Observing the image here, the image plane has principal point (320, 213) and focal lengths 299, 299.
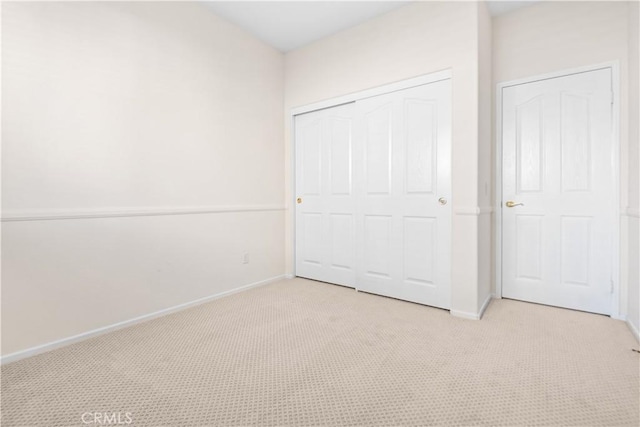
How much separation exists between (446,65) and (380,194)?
1221mm

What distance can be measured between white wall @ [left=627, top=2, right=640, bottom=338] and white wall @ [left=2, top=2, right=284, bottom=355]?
10.2ft

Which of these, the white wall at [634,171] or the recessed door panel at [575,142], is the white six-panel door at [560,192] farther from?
the white wall at [634,171]

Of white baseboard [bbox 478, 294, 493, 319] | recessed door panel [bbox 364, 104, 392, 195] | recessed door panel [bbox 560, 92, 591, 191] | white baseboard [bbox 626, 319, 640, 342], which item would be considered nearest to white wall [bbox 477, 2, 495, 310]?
white baseboard [bbox 478, 294, 493, 319]

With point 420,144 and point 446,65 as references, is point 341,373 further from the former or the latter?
point 446,65

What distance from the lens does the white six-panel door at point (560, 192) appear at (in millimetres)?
2422

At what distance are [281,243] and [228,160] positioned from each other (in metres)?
1.18

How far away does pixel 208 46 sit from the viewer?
110 inches

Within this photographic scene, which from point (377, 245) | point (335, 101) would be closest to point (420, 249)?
point (377, 245)

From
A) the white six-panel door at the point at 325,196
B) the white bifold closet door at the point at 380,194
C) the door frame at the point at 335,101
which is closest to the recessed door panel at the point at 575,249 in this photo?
the white bifold closet door at the point at 380,194

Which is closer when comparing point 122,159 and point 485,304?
point 122,159

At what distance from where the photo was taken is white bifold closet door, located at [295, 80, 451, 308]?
2590 millimetres

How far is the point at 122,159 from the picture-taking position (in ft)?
7.30

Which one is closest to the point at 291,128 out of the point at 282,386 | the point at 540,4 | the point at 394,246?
the point at 394,246

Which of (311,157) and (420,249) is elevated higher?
(311,157)
